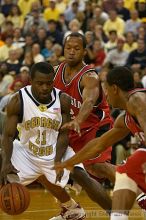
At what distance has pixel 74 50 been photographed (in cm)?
963

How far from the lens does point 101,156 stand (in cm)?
952

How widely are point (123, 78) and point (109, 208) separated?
238cm

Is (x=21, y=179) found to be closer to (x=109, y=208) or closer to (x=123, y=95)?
(x=109, y=208)

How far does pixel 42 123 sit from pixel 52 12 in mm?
13151

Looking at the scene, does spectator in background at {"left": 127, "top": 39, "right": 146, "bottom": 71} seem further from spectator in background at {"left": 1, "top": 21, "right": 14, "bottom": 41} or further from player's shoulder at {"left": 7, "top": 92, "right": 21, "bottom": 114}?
player's shoulder at {"left": 7, "top": 92, "right": 21, "bottom": 114}

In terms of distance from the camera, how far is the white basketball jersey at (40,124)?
8.79 metres

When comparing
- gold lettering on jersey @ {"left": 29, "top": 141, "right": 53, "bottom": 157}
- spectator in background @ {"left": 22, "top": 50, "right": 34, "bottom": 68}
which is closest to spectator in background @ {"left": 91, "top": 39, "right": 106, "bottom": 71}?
spectator in background @ {"left": 22, "top": 50, "right": 34, "bottom": 68}

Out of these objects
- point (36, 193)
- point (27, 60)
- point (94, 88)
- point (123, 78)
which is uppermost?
point (123, 78)

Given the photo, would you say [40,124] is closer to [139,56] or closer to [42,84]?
[42,84]

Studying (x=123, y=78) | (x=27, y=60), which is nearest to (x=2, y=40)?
(x=27, y=60)

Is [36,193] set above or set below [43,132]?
below

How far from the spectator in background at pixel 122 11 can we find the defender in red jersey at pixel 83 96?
11556mm

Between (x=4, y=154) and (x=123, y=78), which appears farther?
(x=4, y=154)

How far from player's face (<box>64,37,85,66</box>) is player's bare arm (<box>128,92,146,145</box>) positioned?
279 cm
